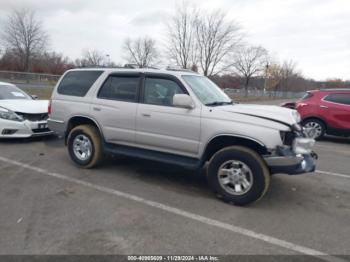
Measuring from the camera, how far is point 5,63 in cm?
4491

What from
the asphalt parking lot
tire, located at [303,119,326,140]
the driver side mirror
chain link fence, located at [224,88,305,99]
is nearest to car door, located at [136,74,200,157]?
the driver side mirror

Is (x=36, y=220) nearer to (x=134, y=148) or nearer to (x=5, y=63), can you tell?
(x=134, y=148)

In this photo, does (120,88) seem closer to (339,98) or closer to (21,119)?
(21,119)

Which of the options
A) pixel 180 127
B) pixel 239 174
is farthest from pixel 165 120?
pixel 239 174

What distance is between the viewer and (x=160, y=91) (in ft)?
15.3

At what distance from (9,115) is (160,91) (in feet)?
14.3

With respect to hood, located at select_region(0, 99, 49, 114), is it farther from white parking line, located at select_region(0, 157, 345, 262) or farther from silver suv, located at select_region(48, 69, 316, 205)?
white parking line, located at select_region(0, 157, 345, 262)

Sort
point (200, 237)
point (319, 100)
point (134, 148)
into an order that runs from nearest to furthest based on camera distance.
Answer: point (200, 237), point (134, 148), point (319, 100)

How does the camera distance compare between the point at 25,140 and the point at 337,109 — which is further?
the point at 337,109

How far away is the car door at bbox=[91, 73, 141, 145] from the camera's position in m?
4.83

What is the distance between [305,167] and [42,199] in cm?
364

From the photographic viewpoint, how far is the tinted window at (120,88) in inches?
192

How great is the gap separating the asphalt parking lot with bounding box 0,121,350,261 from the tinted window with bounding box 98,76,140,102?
137 cm

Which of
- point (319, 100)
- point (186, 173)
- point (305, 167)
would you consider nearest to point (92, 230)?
point (186, 173)
